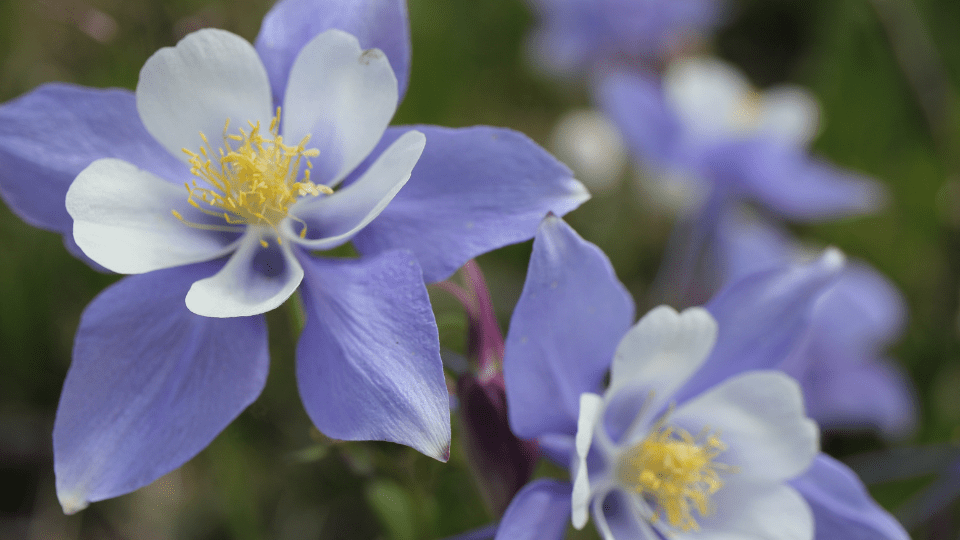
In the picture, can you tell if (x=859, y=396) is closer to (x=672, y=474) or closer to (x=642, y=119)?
(x=642, y=119)

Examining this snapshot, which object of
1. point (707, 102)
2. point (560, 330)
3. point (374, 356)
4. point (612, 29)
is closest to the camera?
point (374, 356)

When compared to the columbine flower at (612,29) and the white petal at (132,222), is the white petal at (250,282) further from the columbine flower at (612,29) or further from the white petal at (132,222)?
the columbine flower at (612,29)

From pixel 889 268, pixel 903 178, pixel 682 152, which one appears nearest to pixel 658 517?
pixel 682 152

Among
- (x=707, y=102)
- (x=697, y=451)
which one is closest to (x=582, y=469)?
(x=697, y=451)

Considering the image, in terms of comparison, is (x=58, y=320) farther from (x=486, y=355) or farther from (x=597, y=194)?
(x=597, y=194)

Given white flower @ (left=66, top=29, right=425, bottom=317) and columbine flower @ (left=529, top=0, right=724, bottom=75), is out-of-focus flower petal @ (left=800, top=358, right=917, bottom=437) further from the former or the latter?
white flower @ (left=66, top=29, right=425, bottom=317)

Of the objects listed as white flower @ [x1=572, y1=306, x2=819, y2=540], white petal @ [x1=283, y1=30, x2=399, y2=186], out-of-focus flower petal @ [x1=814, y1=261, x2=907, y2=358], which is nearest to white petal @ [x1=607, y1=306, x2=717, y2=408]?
white flower @ [x1=572, y1=306, x2=819, y2=540]
